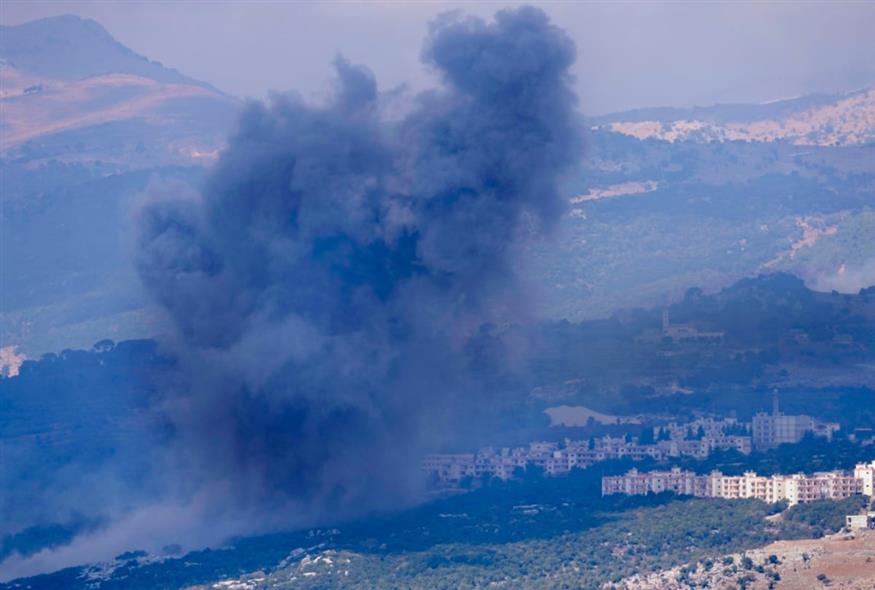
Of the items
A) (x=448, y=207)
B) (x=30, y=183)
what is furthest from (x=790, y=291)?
(x=30, y=183)

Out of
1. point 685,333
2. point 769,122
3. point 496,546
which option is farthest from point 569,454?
point 769,122

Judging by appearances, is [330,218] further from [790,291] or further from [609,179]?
[609,179]

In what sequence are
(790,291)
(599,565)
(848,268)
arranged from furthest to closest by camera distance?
(848,268)
(790,291)
(599,565)

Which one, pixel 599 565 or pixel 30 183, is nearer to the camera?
pixel 599 565

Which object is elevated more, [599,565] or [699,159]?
[699,159]

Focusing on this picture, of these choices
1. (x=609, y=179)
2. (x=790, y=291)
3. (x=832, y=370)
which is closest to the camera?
(x=832, y=370)

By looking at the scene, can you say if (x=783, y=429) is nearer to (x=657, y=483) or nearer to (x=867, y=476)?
(x=657, y=483)

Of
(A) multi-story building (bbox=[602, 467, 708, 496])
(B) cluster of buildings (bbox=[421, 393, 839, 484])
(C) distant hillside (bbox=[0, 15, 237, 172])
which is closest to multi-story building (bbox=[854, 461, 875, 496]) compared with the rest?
(A) multi-story building (bbox=[602, 467, 708, 496])
